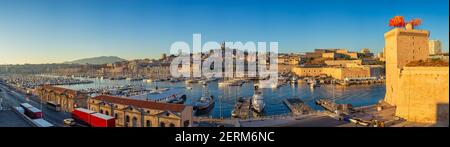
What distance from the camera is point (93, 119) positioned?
596 centimetres

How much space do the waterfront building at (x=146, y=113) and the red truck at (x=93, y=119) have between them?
1.37 ft

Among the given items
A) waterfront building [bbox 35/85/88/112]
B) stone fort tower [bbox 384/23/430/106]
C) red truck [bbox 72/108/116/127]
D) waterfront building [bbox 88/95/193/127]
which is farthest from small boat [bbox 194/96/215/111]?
stone fort tower [bbox 384/23/430/106]

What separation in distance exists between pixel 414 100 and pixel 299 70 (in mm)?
23914

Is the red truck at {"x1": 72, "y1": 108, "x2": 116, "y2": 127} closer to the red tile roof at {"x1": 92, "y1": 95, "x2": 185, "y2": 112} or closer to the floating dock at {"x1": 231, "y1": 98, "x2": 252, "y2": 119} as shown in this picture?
the red tile roof at {"x1": 92, "y1": 95, "x2": 185, "y2": 112}

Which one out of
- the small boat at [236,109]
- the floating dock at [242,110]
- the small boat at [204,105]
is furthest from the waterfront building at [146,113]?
the small boat at [204,105]

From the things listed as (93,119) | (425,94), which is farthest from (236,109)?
(425,94)

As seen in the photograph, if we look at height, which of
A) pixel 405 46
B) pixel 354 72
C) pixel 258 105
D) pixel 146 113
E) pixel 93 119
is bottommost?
pixel 258 105

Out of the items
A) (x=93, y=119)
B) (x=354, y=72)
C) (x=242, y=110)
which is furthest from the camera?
(x=354, y=72)

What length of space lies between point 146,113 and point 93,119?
38.6 inches

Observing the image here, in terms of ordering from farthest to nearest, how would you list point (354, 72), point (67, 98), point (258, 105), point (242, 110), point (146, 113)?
point (354, 72) → point (258, 105) → point (242, 110) → point (67, 98) → point (146, 113)

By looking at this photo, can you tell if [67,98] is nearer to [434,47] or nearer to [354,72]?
[434,47]
